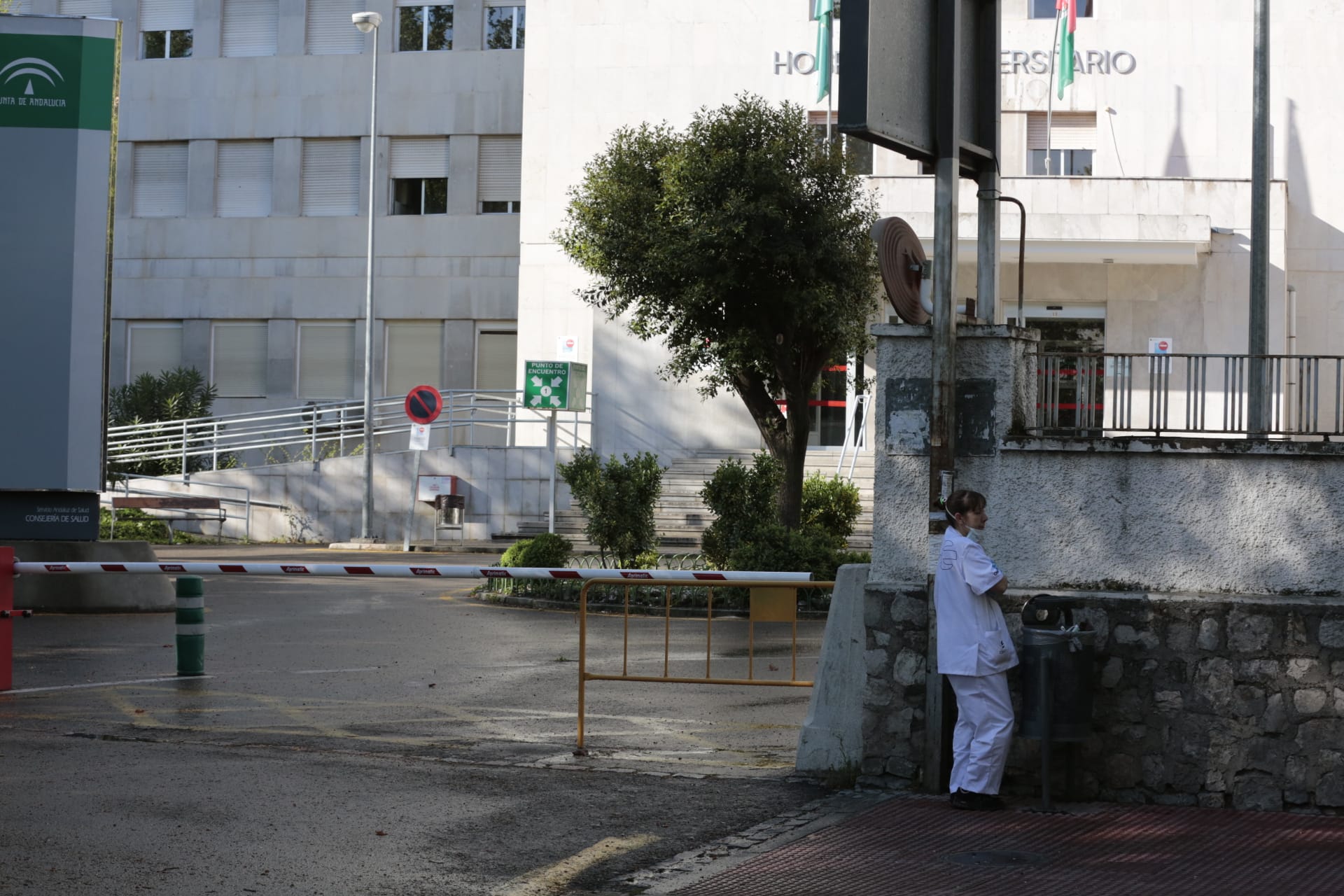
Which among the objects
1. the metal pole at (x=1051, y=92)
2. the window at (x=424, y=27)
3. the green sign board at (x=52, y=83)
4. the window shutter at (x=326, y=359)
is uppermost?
the window at (x=424, y=27)

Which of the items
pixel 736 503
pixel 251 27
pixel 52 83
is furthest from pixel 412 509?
pixel 251 27

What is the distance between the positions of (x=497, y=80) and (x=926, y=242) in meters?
14.8

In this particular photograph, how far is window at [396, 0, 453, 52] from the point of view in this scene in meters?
40.7

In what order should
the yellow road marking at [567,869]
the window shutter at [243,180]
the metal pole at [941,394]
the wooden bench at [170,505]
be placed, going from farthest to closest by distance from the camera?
the window shutter at [243,180], the wooden bench at [170,505], the metal pole at [941,394], the yellow road marking at [567,869]

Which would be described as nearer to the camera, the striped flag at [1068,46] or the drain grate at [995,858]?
the drain grate at [995,858]

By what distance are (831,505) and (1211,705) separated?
18373 mm

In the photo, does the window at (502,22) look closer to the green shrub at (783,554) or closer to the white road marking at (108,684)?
the green shrub at (783,554)

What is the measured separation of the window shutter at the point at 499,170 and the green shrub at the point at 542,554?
20776 millimetres

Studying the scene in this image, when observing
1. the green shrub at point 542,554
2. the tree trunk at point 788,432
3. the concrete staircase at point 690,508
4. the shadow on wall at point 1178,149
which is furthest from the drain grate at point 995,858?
the shadow on wall at point 1178,149

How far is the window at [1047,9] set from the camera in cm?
3206

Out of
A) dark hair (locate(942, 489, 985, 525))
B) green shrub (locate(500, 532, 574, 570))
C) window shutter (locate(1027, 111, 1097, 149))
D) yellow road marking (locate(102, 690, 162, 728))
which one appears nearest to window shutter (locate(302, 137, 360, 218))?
window shutter (locate(1027, 111, 1097, 149))

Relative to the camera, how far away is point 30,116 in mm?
16406

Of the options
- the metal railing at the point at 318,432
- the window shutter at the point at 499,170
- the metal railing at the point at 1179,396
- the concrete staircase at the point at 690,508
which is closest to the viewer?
the metal railing at the point at 1179,396

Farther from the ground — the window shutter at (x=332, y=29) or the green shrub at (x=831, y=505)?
the window shutter at (x=332, y=29)
